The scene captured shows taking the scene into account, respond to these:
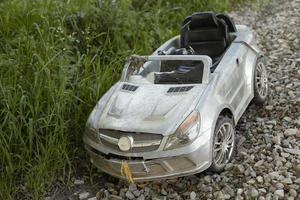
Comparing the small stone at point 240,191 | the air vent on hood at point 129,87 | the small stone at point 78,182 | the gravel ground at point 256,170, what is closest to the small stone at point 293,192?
the gravel ground at point 256,170

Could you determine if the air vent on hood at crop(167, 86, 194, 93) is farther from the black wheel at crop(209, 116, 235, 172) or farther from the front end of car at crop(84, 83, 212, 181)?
the black wheel at crop(209, 116, 235, 172)

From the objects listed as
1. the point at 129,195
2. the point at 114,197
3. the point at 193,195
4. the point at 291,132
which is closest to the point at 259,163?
the point at 291,132

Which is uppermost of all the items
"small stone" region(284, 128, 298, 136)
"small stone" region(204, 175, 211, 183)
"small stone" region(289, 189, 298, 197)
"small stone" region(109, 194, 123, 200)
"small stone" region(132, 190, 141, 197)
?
"small stone" region(284, 128, 298, 136)

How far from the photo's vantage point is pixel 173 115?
133 inches

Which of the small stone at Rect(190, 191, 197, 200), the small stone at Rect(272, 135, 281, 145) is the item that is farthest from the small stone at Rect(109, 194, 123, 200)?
the small stone at Rect(272, 135, 281, 145)

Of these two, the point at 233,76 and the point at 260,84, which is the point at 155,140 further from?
the point at 260,84

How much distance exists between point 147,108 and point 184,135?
0.42 meters

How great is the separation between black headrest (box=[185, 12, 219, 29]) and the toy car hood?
1152 millimetres

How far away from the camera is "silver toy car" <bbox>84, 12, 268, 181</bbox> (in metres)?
3.31

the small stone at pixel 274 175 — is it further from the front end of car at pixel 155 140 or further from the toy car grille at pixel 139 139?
the toy car grille at pixel 139 139

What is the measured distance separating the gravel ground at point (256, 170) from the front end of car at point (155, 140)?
29 cm

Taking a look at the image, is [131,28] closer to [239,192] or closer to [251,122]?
[251,122]

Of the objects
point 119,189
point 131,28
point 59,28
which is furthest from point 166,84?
point 131,28

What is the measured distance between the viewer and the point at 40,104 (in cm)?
392
